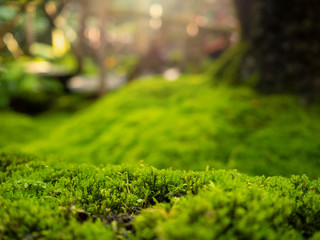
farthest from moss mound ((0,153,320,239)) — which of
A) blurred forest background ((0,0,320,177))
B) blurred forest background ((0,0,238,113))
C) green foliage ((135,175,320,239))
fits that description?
blurred forest background ((0,0,238,113))

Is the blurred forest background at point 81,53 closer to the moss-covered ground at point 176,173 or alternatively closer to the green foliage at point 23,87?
the green foliage at point 23,87

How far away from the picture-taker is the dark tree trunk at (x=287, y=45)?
5336mm

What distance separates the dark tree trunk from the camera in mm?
5336

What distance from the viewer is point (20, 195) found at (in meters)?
1.78

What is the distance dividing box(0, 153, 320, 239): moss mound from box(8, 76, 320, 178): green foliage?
73.7 inches

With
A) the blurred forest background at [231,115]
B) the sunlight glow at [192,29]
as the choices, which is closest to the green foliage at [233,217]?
the blurred forest background at [231,115]

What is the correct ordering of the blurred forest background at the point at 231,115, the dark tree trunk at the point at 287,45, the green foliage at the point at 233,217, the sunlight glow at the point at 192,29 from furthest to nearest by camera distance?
the sunlight glow at the point at 192,29 < the dark tree trunk at the point at 287,45 < the blurred forest background at the point at 231,115 < the green foliage at the point at 233,217

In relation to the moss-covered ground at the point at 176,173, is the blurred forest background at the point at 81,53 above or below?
above

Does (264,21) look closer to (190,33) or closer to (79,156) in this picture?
(79,156)

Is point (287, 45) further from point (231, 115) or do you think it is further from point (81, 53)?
point (81, 53)

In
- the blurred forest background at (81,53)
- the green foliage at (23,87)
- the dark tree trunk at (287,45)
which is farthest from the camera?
the blurred forest background at (81,53)

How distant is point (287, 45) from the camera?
551cm

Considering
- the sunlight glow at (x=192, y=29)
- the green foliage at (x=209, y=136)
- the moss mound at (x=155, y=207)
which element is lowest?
the green foliage at (x=209, y=136)

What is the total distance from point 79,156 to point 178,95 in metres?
3.29
